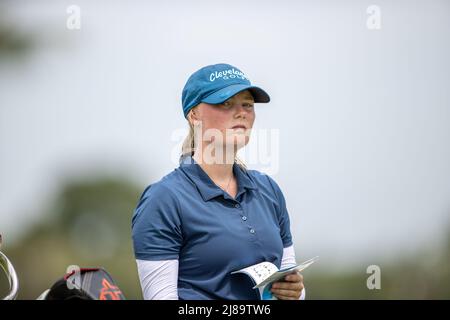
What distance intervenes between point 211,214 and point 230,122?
0.29 meters

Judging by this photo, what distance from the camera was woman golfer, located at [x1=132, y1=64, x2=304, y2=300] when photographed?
84.7 inches

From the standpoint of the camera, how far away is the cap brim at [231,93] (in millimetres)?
2223

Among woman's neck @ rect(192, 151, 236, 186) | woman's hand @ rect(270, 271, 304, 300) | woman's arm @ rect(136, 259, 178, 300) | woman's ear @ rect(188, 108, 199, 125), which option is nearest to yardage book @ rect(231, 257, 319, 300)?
woman's hand @ rect(270, 271, 304, 300)

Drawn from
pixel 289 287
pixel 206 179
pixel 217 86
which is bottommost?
pixel 289 287

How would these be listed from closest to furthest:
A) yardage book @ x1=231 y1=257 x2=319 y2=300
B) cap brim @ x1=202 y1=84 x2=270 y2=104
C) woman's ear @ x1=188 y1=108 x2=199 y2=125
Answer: yardage book @ x1=231 y1=257 x2=319 y2=300, cap brim @ x1=202 y1=84 x2=270 y2=104, woman's ear @ x1=188 y1=108 x2=199 y2=125

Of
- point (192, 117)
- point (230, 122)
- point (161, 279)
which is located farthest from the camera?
point (192, 117)

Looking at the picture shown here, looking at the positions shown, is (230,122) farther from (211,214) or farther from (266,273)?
(266,273)

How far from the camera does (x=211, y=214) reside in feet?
7.22

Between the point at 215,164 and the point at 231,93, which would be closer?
the point at 231,93

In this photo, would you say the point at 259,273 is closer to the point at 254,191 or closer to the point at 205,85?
the point at 254,191

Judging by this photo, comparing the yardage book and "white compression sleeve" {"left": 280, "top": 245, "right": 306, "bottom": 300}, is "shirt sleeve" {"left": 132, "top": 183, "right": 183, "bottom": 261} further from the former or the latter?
"white compression sleeve" {"left": 280, "top": 245, "right": 306, "bottom": 300}

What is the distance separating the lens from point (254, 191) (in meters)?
2.38

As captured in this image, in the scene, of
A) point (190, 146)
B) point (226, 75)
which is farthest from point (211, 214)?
point (226, 75)
